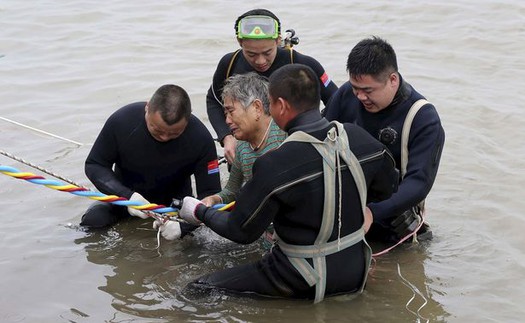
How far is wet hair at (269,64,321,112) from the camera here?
4211 mm

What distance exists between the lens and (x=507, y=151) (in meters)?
7.77

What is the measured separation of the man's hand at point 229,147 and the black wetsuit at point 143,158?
0.13 meters

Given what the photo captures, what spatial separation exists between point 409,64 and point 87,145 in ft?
14.1

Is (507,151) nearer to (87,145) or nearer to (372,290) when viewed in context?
(372,290)

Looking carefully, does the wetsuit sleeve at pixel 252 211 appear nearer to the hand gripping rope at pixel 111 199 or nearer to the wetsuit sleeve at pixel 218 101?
the hand gripping rope at pixel 111 199

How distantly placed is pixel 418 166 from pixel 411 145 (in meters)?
0.16

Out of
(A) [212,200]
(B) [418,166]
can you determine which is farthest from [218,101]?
(B) [418,166]

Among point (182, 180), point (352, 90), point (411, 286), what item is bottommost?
point (411, 286)

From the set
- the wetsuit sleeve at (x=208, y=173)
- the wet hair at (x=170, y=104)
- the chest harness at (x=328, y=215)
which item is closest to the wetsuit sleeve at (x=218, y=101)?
the wetsuit sleeve at (x=208, y=173)

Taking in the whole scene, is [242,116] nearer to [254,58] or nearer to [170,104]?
[170,104]

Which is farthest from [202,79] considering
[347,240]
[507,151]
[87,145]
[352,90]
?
[347,240]

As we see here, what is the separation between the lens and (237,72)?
6.19m

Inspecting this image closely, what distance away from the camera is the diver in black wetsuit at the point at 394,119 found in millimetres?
4801

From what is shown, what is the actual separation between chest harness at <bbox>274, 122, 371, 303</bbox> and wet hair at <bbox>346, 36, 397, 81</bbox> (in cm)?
60
